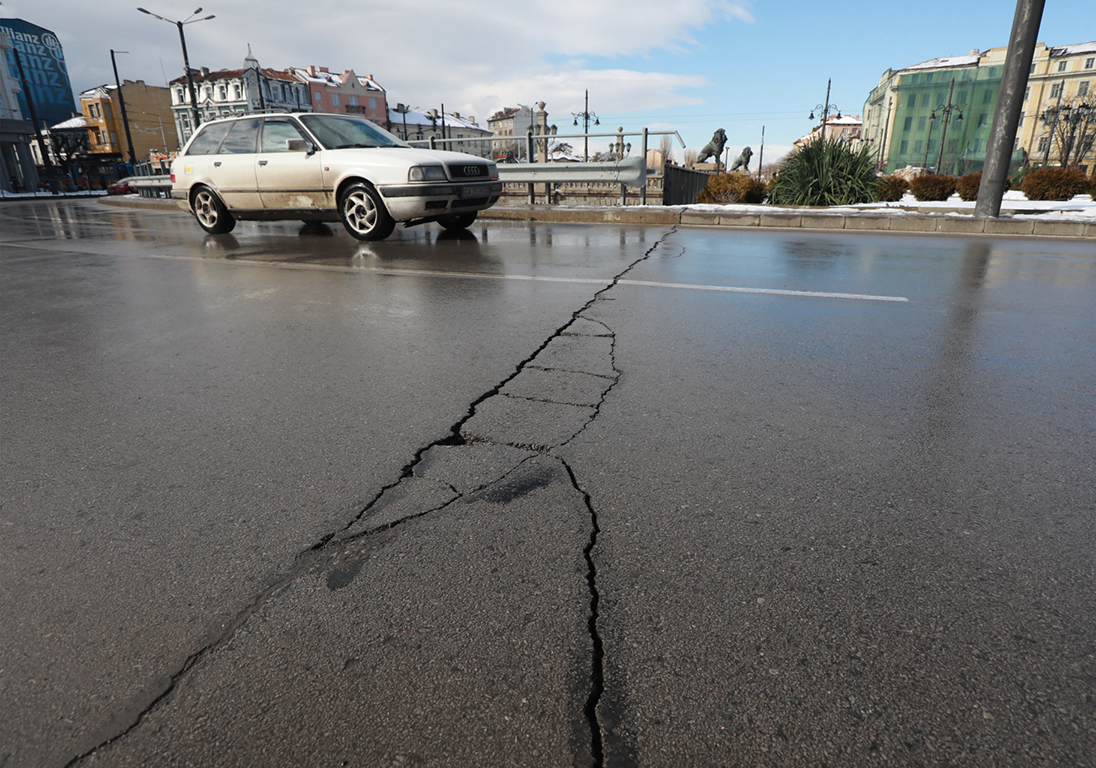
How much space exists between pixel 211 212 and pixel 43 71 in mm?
63325

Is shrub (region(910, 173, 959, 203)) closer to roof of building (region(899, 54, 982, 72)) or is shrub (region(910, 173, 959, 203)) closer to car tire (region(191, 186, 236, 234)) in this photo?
car tire (region(191, 186, 236, 234))

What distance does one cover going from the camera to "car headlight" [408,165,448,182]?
26.9ft

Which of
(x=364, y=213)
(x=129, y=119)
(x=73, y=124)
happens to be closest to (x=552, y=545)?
→ (x=364, y=213)

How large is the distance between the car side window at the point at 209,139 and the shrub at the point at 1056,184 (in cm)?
1695

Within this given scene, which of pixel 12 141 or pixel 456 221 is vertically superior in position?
pixel 12 141

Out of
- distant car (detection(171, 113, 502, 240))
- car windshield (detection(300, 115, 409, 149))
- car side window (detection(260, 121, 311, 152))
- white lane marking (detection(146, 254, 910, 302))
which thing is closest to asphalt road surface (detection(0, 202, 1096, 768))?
white lane marking (detection(146, 254, 910, 302))

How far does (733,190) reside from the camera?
15.7 m

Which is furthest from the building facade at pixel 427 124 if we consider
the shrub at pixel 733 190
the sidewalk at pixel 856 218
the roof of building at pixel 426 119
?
the sidewalk at pixel 856 218

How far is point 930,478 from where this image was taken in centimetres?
232

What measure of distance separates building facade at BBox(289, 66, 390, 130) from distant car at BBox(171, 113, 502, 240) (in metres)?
76.0

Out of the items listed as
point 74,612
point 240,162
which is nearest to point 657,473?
point 74,612

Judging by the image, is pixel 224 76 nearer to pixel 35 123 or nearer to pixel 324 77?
pixel 324 77

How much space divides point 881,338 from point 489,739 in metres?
3.74

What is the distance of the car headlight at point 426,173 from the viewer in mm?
8203
